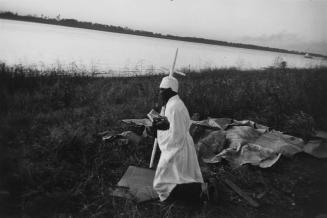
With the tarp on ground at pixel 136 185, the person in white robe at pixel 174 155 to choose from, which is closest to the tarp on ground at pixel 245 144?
the tarp on ground at pixel 136 185

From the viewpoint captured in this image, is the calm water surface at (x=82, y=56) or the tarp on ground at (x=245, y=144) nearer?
the tarp on ground at (x=245, y=144)

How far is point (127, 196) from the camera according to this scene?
3.39 metres

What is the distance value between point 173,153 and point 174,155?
0.08 feet

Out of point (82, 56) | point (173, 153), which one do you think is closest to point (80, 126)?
point (173, 153)

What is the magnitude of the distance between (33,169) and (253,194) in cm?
283

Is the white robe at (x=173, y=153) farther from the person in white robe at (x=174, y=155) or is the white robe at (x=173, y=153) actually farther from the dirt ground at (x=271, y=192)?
the dirt ground at (x=271, y=192)

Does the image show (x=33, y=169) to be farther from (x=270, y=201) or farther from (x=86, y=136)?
(x=270, y=201)

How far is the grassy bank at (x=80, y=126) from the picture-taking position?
3.31m

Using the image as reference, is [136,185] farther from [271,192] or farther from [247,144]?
[247,144]

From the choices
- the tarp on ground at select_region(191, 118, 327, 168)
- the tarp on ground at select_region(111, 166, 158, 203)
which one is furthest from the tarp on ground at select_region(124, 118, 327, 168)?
the tarp on ground at select_region(111, 166, 158, 203)

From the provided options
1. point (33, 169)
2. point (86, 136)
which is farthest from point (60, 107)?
point (33, 169)

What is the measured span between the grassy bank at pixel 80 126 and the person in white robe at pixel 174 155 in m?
→ 0.35

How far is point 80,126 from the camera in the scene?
5.38m

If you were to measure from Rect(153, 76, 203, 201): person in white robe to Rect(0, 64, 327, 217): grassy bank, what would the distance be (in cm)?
35
